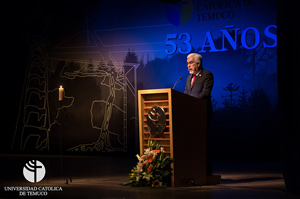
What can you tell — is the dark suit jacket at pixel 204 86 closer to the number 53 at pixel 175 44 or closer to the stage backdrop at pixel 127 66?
the stage backdrop at pixel 127 66

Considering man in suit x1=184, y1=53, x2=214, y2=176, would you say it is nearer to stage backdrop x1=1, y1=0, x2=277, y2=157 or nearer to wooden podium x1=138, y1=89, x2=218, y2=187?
wooden podium x1=138, y1=89, x2=218, y2=187

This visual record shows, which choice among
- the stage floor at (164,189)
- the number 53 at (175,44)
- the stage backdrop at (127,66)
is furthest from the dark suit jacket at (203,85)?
the number 53 at (175,44)

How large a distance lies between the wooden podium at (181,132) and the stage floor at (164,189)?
17 centimetres

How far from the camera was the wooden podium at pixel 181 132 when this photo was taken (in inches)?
179

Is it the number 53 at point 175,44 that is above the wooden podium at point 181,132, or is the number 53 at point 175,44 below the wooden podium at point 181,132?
above

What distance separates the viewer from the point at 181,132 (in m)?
4.64

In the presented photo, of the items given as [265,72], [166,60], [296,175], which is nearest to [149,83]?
[166,60]

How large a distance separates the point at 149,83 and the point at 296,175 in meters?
5.35

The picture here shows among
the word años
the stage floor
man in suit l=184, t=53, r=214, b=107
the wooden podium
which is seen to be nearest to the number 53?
the word años

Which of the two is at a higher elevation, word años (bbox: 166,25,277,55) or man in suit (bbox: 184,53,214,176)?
word años (bbox: 166,25,277,55)

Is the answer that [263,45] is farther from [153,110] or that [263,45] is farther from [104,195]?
[104,195]

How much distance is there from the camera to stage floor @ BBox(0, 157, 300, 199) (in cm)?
404

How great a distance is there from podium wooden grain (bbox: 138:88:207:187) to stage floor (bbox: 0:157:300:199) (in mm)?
177

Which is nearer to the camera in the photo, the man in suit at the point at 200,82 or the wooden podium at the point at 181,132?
the wooden podium at the point at 181,132
